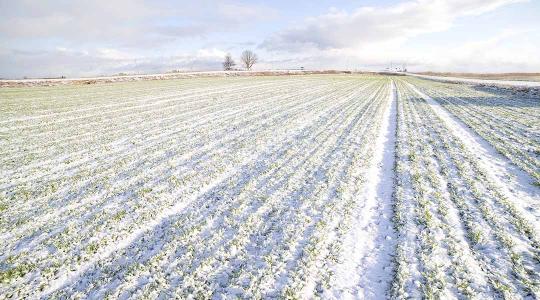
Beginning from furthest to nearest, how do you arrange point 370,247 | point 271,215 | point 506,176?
point 506,176
point 271,215
point 370,247

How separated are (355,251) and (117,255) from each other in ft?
16.4

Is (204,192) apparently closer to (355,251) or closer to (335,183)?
(335,183)

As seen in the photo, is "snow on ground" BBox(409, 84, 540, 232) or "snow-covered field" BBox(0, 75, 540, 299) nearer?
"snow-covered field" BBox(0, 75, 540, 299)

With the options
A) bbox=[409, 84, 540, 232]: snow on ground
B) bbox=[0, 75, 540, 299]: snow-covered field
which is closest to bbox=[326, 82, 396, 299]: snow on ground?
bbox=[0, 75, 540, 299]: snow-covered field

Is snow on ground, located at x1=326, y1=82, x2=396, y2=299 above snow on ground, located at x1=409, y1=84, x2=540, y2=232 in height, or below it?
below

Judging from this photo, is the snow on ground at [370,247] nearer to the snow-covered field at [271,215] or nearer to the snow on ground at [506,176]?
the snow-covered field at [271,215]

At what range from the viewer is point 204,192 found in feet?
32.3

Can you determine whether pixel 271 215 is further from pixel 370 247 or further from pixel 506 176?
pixel 506 176

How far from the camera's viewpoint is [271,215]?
830cm

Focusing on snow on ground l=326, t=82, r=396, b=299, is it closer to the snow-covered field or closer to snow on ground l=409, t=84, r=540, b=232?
the snow-covered field

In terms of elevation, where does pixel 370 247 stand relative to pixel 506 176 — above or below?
below

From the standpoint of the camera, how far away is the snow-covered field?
232 inches

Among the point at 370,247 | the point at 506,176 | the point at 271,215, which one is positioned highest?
the point at 506,176

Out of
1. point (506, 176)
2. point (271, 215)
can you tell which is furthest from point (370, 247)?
point (506, 176)
